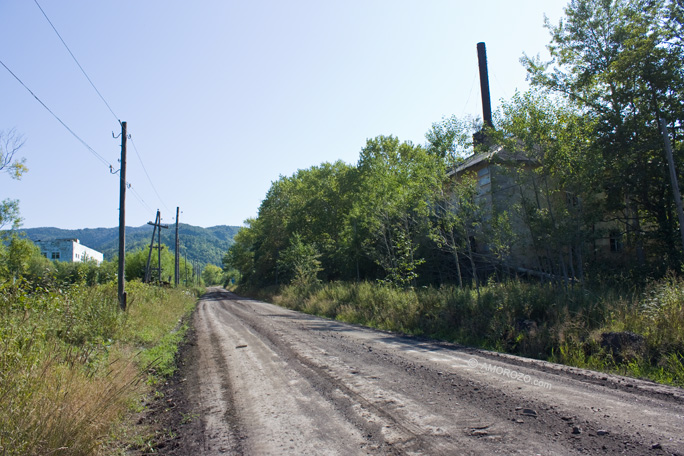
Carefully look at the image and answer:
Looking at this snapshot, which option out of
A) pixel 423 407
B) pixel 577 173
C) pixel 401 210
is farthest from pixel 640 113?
pixel 423 407

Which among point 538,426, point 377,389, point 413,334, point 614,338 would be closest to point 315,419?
point 377,389

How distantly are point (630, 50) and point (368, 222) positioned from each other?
15.6 m

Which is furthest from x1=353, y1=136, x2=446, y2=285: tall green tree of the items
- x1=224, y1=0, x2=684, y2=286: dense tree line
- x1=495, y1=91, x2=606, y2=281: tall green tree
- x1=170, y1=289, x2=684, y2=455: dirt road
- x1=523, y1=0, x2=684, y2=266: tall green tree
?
x1=170, y1=289, x2=684, y2=455: dirt road

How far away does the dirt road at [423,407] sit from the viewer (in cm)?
400

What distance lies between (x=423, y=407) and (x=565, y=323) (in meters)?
5.87

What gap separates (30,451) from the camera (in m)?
3.55

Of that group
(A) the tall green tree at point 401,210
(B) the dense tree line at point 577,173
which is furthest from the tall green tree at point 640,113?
(A) the tall green tree at point 401,210

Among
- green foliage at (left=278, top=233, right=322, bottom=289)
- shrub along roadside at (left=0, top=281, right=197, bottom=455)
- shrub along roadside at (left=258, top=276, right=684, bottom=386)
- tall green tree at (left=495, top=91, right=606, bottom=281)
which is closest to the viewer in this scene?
shrub along roadside at (left=0, top=281, right=197, bottom=455)

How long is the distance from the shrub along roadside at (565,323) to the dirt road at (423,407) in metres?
1.22

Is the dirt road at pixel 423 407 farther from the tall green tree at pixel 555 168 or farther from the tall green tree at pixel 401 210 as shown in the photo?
the tall green tree at pixel 401 210

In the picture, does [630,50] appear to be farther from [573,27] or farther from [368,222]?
[368,222]

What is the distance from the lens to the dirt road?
4.00m

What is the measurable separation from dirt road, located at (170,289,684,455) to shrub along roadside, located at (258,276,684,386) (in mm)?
1225

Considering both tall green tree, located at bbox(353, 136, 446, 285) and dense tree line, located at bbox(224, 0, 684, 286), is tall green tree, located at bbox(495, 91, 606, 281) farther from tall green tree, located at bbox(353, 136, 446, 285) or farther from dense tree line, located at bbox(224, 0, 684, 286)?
tall green tree, located at bbox(353, 136, 446, 285)
